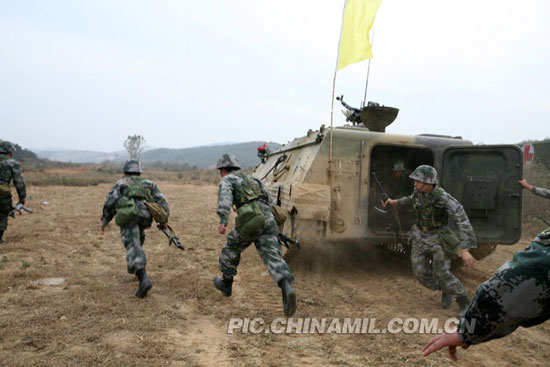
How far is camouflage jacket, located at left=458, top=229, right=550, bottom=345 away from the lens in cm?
131

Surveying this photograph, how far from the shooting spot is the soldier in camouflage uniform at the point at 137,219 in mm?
4582

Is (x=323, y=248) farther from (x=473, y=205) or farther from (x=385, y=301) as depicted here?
(x=473, y=205)

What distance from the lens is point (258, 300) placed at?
180 inches

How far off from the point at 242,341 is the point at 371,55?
4.12m

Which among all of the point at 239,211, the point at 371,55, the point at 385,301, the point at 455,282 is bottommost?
the point at 385,301

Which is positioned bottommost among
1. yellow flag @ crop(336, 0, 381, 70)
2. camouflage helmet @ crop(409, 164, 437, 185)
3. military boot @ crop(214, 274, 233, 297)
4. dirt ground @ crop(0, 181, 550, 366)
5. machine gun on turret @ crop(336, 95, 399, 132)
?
dirt ground @ crop(0, 181, 550, 366)

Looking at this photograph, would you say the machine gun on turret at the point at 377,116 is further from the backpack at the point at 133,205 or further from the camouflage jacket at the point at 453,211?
the backpack at the point at 133,205

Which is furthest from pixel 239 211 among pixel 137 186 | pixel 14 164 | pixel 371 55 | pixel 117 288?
pixel 14 164

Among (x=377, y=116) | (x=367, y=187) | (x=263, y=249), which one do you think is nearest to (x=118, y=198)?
(x=263, y=249)

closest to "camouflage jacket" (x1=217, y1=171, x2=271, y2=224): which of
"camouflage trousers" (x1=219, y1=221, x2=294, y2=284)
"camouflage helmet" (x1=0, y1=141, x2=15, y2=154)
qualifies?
"camouflage trousers" (x1=219, y1=221, x2=294, y2=284)

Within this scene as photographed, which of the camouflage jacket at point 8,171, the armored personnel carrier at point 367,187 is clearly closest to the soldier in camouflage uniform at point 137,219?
the armored personnel carrier at point 367,187

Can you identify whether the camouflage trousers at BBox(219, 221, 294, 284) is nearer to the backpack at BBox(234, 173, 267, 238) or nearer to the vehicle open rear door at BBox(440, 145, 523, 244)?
the backpack at BBox(234, 173, 267, 238)

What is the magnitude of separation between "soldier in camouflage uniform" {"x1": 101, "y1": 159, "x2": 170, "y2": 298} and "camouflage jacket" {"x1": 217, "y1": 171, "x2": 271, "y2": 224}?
3.40 feet

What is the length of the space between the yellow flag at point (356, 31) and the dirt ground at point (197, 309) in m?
2.87
